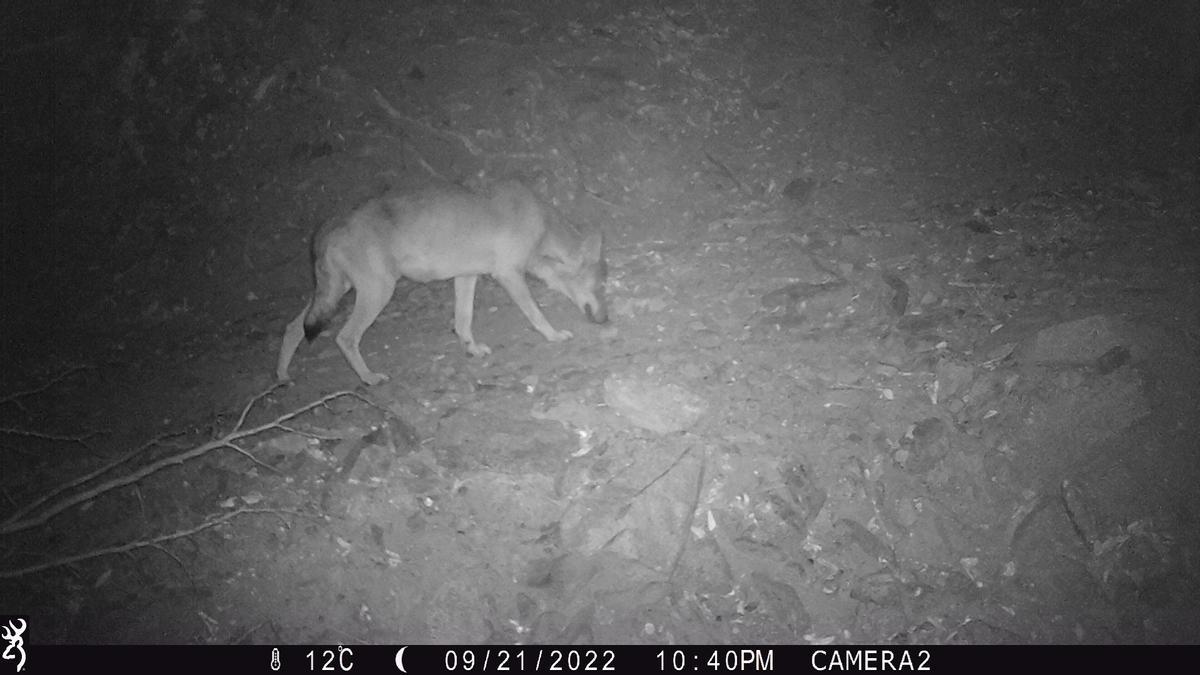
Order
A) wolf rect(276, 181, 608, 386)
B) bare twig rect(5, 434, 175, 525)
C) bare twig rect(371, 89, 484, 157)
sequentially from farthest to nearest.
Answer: bare twig rect(371, 89, 484, 157)
wolf rect(276, 181, 608, 386)
bare twig rect(5, 434, 175, 525)

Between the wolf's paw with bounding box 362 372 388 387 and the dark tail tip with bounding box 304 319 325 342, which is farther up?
the dark tail tip with bounding box 304 319 325 342

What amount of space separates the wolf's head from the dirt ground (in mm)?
259

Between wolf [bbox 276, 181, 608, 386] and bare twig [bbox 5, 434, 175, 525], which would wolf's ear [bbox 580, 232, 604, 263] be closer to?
wolf [bbox 276, 181, 608, 386]

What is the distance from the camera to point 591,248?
22.6 feet

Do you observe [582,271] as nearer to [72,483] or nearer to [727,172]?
[727,172]

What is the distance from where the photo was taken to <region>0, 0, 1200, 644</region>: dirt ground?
492 cm

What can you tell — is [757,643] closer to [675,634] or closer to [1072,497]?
[675,634]

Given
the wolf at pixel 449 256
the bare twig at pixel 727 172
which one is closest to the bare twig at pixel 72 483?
the wolf at pixel 449 256

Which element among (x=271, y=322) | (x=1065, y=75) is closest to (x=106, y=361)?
(x=271, y=322)

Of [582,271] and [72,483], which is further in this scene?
[582,271]

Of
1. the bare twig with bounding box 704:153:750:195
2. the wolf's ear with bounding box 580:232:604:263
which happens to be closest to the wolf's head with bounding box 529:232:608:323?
the wolf's ear with bounding box 580:232:604:263

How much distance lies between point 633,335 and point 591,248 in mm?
906
